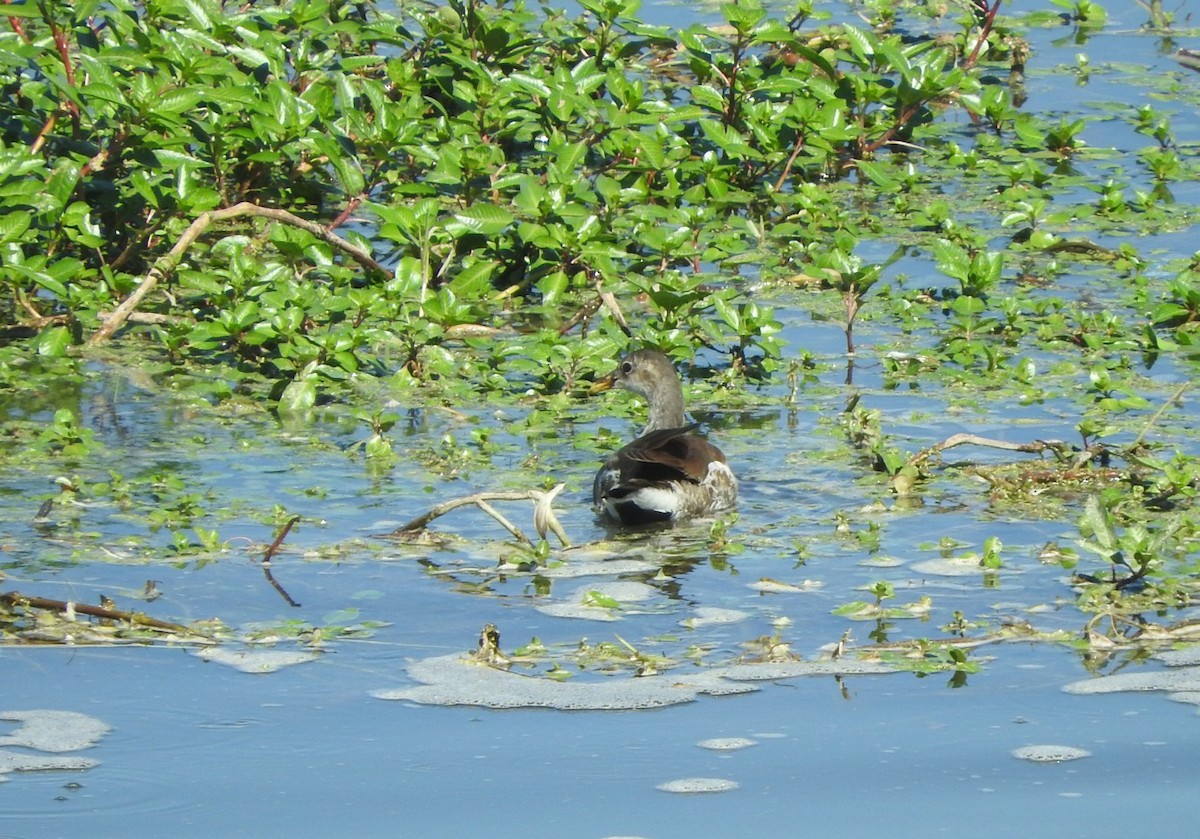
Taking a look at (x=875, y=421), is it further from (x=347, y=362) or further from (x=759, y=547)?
(x=347, y=362)

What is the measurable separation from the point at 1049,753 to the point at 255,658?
2295mm

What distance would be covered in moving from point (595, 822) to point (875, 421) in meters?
3.47

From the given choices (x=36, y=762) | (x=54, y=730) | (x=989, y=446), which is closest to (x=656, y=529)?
(x=989, y=446)

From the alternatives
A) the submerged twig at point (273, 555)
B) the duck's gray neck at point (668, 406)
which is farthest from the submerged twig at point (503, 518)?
the duck's gray neck at point (668, 406)

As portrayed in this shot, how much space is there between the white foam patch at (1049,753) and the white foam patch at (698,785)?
2.54ft

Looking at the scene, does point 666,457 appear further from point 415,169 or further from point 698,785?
point 415,169

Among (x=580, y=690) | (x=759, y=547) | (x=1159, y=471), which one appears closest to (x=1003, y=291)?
(x=1159, y=471)

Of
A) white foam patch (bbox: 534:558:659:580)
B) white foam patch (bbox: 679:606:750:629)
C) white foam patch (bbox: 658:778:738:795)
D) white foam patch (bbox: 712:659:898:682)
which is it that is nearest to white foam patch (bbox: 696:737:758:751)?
white foam patch (bbox: 658:778:738:795)

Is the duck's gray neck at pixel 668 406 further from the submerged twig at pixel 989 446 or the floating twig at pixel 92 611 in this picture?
the floating twig at pixel 92 611

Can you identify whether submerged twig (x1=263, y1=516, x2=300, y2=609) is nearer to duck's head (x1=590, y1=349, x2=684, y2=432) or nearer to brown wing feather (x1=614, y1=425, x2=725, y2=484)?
brown wing feather (x1=614, y1=425, x2=725, y2=484)

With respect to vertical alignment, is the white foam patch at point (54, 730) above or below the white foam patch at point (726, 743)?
above

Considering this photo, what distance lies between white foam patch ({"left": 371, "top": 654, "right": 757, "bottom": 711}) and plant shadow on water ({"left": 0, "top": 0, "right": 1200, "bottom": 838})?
2 centimetres

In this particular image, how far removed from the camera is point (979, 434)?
8125mm

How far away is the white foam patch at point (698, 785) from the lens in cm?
489
